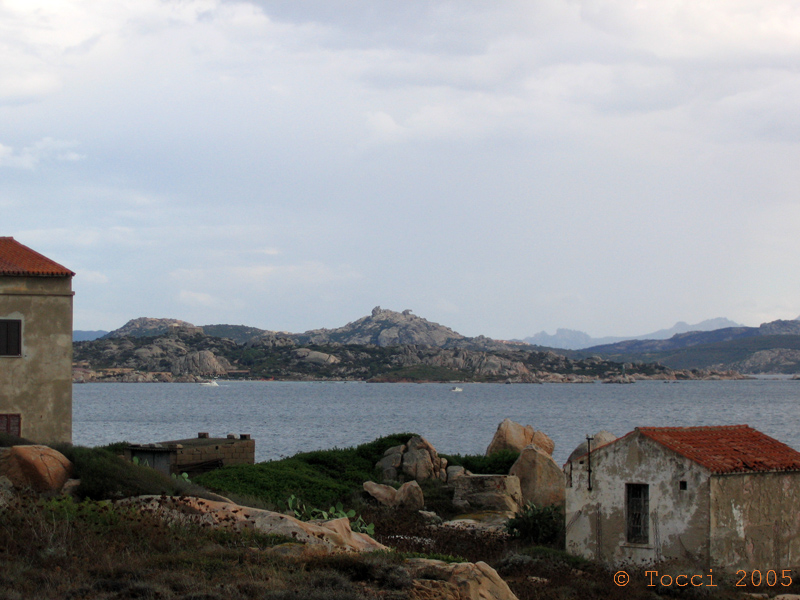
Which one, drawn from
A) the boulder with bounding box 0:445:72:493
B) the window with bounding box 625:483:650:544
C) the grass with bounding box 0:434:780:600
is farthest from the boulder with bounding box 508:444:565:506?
the boulder with bounding box 0:445:72:493

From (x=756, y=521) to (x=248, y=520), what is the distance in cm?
1104

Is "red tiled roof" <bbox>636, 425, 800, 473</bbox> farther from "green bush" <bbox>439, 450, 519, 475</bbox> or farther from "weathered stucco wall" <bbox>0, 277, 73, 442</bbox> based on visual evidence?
"weathered stucco wall" <bbox>0, 277, 73, 442</bbox>

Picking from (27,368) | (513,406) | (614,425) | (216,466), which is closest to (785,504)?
(216,466)

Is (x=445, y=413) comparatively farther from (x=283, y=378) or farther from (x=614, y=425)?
(x=283, y=378)

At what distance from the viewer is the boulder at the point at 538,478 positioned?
28.4 metres

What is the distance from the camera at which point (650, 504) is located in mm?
17781

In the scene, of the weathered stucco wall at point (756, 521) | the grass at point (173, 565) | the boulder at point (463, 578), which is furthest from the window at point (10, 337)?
the weathered stucco wall at point (756, 521)

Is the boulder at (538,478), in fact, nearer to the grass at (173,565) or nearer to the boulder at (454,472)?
the boulder at (454,472)

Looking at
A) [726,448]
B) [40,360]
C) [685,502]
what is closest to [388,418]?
[40,360]

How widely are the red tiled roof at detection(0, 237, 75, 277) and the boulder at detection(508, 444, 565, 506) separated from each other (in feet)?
54.4

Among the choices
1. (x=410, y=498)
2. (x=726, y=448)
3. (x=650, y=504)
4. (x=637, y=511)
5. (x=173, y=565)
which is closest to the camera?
(x=173, y=565)

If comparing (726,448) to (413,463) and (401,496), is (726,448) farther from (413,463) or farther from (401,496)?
(413,463)

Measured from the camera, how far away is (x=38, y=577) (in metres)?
9.70

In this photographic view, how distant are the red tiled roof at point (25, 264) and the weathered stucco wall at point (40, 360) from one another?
0.19 metres
